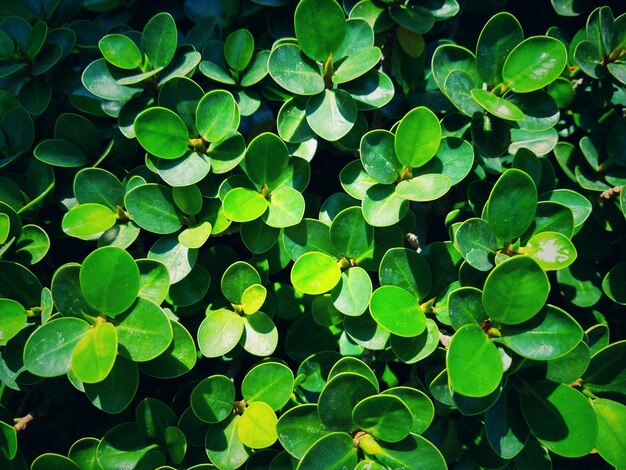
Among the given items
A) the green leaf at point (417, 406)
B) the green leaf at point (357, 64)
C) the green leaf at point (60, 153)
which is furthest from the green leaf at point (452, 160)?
the green leaf at point (60, 153)

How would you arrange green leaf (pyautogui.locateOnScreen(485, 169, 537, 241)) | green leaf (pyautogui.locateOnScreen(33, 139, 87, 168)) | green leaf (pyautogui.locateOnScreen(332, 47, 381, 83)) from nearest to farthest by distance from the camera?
green leaf (pyautogui.locateOnScreen(485, 169, 537, 241))
green leaf (pyautogui.locateOnScreen(332, 47, 381, 83))
green leaf (pyautogui.locateOnScreen(33, 139, 87, 168))

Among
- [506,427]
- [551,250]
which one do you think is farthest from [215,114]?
[506,427]

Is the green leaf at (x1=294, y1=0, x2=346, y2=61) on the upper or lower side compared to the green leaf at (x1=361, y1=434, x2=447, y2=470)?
upper

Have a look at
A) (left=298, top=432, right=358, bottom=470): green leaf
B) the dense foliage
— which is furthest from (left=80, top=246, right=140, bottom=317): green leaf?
(left=298, top=432, right=358, bottom=470): green leaf

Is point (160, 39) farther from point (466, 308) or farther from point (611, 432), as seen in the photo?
point (611, 432)

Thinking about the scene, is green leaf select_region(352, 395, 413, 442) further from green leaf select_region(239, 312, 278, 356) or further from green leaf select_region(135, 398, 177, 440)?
green leaf select_region(135, 398, 177, 440)

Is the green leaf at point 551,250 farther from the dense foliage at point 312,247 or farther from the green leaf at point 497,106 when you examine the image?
the green leaf at point 497,106
